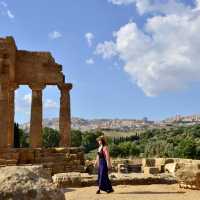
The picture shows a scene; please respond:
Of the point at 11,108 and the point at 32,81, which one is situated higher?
the point at 32,81

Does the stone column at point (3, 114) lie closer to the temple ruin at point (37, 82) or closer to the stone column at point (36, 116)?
the temple ruin at point (37, 82)

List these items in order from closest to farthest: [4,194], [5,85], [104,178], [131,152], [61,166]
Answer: [4,194], [104,178], [61,166], [5,85], [131,152]

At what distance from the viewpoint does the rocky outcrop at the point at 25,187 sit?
762 cm

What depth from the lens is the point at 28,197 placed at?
761 centimetres

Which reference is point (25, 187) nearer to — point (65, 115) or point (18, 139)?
point (65, 115)

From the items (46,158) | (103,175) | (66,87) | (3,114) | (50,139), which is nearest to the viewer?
(103,175)

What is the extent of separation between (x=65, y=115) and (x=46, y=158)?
7.94 meters

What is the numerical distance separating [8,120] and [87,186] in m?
13.2

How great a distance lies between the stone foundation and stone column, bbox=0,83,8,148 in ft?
8.80

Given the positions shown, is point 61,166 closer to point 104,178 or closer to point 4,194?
point 104,178

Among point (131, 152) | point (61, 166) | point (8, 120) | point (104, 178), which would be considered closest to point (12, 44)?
point (8, 120)

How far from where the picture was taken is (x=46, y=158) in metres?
26.7

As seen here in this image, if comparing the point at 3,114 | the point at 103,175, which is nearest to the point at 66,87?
the point at 3,114

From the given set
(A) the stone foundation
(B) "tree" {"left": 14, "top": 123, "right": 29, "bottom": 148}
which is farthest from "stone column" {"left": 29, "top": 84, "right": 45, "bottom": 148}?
(B) "tree" {"left": 14, "top": 123, "right": 29, "bottom": 148}
